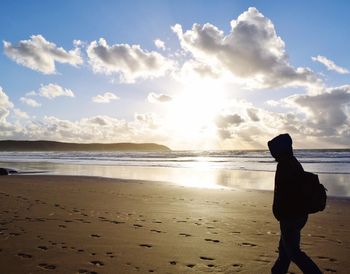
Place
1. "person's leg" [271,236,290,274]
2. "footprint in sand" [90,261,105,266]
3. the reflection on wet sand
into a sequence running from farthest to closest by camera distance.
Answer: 1. the reflection on wet sand
2. "footprint in sand" [90,261,105,266]
3. "person's leg" [271,236,290,274]

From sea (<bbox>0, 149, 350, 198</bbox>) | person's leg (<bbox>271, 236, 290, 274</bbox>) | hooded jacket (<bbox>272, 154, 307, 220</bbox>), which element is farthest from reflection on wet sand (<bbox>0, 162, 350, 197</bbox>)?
hooded jacket (<bbox>272, 154, 307, 220</bbox>)

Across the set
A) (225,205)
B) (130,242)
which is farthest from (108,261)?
(225,205)

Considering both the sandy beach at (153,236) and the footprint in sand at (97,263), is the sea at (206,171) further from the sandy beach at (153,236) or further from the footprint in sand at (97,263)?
the footprint in sand at (97,263)

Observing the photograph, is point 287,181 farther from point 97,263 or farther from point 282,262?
point 97,263

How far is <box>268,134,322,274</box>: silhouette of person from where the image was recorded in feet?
14.8

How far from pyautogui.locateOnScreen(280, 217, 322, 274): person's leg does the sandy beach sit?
3.89 feet

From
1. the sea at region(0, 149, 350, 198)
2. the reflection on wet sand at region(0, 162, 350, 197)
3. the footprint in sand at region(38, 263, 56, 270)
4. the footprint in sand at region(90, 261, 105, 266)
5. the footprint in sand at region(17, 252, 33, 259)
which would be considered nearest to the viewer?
the footprint in sand at region(38, 263, 56, 270)

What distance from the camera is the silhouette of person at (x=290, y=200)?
14.8 ft

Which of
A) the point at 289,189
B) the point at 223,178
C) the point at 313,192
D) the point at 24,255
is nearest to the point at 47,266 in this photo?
the point at 24,255

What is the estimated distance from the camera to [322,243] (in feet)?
24.8

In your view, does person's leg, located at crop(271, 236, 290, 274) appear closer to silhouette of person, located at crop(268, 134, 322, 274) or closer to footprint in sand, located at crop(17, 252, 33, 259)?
silhouette of person, located at crop(268, 134, 322, 274)

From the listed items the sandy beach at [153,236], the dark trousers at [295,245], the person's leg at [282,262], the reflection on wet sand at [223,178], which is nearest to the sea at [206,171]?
the reflection on wet sand at [223,178]

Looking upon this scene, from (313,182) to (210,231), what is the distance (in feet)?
14.3

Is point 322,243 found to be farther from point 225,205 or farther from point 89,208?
point 89,208
